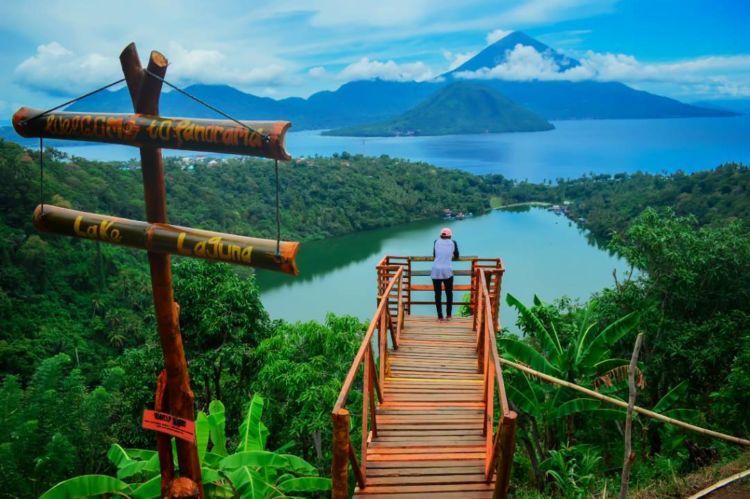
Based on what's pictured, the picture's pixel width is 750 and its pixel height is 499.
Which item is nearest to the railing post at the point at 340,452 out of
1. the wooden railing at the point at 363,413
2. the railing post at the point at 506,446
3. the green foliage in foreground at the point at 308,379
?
the wooden railing at the point at 363,413

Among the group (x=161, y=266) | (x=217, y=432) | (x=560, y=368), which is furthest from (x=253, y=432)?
(x=560, y=368)

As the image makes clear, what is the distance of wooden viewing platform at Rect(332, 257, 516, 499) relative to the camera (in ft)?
9.73

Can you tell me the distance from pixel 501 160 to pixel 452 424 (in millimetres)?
121744

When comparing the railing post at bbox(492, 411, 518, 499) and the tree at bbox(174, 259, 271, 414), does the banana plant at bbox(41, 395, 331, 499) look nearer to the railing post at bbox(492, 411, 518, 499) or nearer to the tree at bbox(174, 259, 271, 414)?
the railing post at bbox(492, 411, 518, 499)

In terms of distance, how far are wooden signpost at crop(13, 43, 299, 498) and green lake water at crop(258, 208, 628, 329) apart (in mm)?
19751

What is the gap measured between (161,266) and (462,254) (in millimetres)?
31804

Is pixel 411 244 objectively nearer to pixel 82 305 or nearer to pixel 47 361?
pixel 82 305

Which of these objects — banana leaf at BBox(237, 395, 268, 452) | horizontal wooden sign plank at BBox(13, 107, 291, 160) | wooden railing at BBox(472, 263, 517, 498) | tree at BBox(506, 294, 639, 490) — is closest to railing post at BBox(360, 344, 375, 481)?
wooden railing at BBox(472, 263, 517, 498)

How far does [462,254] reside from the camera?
3438 cm

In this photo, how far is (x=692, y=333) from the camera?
7930mm

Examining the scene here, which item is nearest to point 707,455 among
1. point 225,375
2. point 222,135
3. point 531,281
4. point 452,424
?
point 452,424

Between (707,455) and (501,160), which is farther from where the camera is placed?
(501,160)

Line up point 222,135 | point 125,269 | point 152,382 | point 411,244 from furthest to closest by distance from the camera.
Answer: point 411,244 < point 125,269 < point 152,382 < point 222,135

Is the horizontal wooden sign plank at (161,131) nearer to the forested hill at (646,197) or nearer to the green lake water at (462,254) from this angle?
the forested hill at (646,197)
